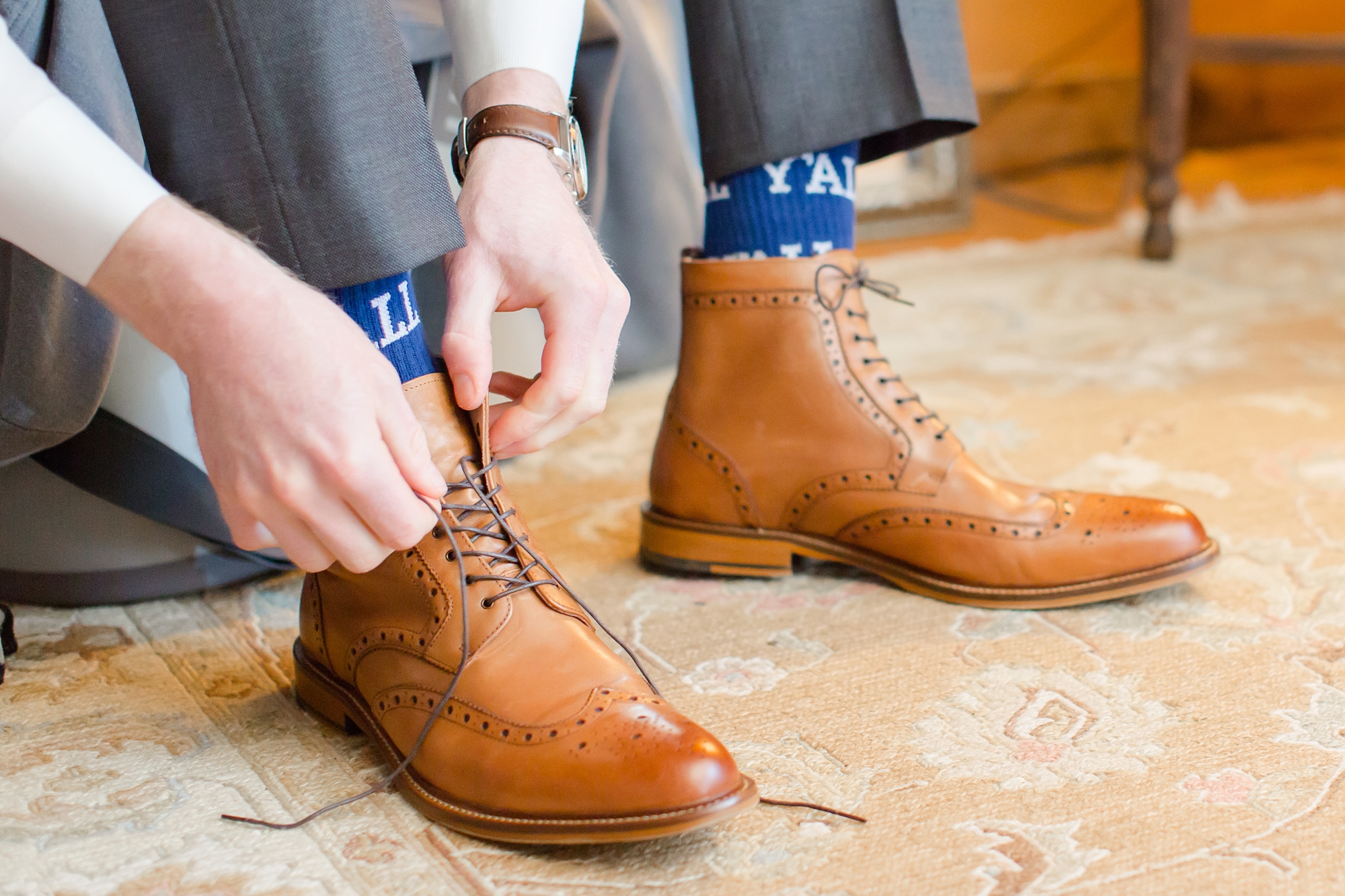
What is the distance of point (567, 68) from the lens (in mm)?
726

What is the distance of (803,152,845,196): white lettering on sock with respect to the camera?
2.76 feet

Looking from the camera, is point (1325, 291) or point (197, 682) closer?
point (197, 682)

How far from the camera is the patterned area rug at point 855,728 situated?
0.52m

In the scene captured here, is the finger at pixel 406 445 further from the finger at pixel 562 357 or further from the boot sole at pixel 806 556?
the boot sole at pixel 806 556

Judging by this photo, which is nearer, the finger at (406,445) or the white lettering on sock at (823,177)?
the finger at (406,445)

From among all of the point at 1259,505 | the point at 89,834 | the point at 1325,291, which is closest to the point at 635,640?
→ the point at 89,834

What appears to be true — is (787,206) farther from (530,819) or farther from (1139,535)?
(530,819)

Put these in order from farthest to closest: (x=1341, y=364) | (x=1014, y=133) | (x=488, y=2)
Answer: (x=1014, y=133)
(x=1341, y=364)
(x=488, y=2)

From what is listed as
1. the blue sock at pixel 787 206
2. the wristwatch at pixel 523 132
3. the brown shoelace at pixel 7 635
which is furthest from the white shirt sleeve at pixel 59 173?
the blue sock at pixel 787 206

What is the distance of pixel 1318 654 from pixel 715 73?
58cm

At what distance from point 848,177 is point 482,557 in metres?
Result: 0.45

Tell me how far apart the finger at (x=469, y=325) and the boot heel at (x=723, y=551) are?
12.2 inches

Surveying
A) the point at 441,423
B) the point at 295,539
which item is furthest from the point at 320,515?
the point at 441,423

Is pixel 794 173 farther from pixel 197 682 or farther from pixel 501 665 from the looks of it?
Answer: pixel 197 682
